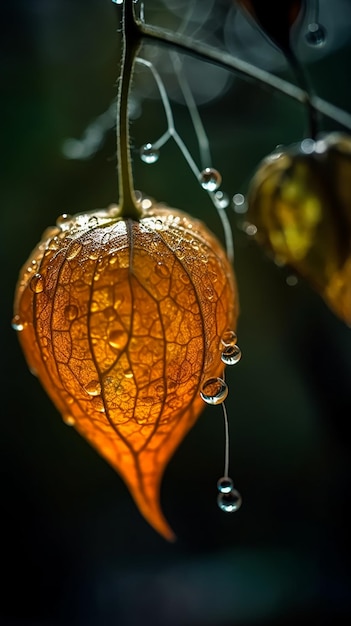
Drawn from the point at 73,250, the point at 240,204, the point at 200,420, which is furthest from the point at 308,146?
the point at 200,420

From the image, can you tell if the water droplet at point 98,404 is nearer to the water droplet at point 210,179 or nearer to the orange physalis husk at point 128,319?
the orange physalis husk at point 128,319

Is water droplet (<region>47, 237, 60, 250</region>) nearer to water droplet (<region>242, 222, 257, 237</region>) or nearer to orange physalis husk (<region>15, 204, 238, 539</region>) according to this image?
orange physalis husk (<region>15, 204, 238, 539</region>)

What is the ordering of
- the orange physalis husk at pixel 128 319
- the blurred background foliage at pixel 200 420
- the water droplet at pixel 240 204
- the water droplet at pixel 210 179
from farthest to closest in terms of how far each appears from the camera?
the blurred background foliage at pixel 200 420
the water droplet at pixel 240 204
the water droplet at pixel 210 179
the orange physalis husk at pixel 128 319

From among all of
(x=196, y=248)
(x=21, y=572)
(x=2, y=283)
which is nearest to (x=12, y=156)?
(x=2, y=283)

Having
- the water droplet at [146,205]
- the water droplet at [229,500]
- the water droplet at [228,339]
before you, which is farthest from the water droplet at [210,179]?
the water droplet at [229,500]

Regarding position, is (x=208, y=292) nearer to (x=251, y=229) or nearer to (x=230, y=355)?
(x=230, y=355)

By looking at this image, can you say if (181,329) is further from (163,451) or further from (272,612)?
(272,612)

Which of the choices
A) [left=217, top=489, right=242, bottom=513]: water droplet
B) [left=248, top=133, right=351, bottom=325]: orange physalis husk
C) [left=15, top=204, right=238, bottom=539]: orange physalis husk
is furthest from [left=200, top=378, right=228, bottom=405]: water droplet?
[left=248, top=133, right=351, bottom=325]: orange physalis husk
